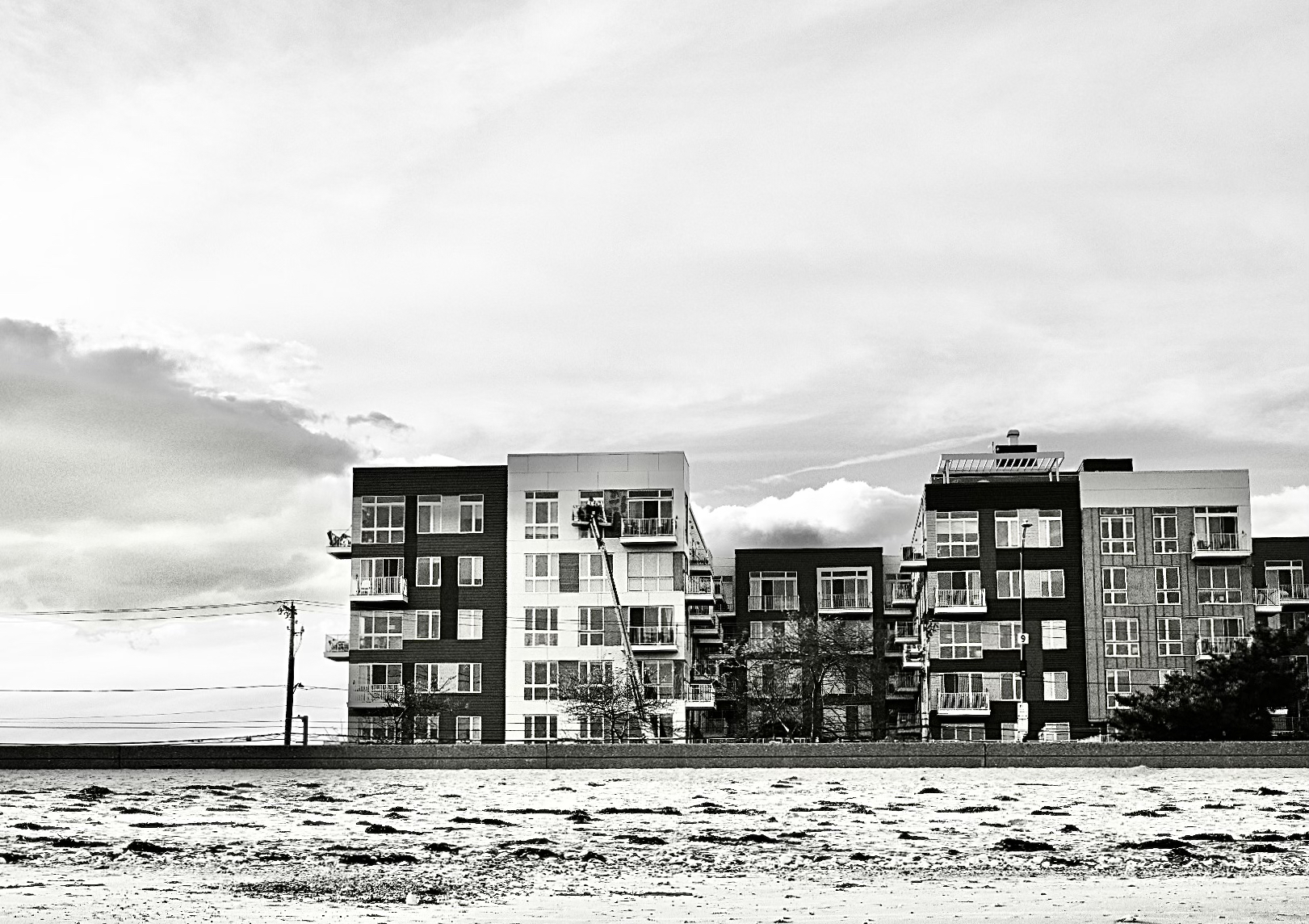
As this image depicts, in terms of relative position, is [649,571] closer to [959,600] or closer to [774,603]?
[959,600]

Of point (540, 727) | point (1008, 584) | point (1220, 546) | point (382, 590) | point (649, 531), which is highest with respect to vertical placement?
point (649, 531)

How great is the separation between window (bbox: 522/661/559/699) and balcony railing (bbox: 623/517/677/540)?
8416 millimetres

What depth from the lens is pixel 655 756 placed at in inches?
2063

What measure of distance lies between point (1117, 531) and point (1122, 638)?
230 inches

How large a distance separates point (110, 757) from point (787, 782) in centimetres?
2138

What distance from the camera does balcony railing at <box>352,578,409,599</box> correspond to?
93.9 metres

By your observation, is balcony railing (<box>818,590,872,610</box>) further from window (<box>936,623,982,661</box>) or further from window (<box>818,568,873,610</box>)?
window (<box>936,623,982,661</box>)

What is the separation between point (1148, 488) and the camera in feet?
311

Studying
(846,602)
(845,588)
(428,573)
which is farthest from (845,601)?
(428,573)

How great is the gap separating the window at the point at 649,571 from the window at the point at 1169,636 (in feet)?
87.7

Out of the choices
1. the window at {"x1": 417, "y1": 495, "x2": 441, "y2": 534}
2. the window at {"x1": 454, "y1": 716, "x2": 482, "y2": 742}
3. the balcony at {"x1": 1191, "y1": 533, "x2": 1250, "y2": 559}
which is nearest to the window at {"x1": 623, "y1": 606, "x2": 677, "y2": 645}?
the window at {"x1": 454, "y1": 716, "x2": 482, "y2": 742}

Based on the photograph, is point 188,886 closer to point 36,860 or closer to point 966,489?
point 36,860

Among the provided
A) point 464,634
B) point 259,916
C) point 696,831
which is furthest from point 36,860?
point 464,634

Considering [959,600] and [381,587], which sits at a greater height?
[381,587]
